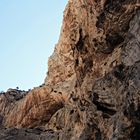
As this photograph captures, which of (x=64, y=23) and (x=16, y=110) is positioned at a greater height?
(x=64, y=23)

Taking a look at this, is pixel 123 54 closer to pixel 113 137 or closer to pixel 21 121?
pixel 113 137

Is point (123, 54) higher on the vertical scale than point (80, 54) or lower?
lower

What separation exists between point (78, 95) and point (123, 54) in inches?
283

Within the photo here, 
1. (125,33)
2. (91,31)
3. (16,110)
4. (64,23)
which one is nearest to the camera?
(125,33)

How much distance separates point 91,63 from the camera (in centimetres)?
2814

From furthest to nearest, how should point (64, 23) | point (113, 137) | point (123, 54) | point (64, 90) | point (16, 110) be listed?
point (64, 23) → point (16, 110) → point (64, 90) → point (123, 54) → point (113, 137)

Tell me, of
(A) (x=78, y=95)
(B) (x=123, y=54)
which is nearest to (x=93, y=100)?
(B) (x=123, y=54)

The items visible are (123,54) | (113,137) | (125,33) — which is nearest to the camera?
(113,137)

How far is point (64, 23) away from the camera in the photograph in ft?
183

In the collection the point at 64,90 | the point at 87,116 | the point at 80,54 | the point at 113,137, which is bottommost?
the point at 113,137

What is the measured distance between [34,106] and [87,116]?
82.5 feet

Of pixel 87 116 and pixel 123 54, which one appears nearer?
pixel 123 54

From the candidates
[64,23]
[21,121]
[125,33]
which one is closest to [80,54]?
[125,33]

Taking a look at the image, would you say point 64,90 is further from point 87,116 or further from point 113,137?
point 113,137
